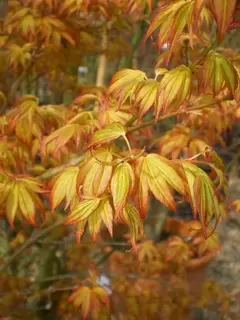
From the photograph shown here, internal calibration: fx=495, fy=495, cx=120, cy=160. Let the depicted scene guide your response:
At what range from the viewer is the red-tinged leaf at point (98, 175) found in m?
1.01

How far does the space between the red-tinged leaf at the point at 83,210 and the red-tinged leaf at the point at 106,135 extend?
0.42 ft

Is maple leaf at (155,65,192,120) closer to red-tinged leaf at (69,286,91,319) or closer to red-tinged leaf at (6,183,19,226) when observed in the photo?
red-tinged leaf at (6,183,19,226)

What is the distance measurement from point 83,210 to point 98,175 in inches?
4.5

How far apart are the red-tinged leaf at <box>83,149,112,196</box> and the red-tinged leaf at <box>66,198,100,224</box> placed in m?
0.03

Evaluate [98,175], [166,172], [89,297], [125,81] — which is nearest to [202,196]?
[166,172]

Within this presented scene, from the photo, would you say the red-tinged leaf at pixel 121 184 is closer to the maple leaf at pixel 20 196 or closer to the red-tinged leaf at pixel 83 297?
the maple leaf at pixel 20 196

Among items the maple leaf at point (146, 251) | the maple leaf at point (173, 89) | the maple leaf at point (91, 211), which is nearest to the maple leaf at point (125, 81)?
the maple leaf at point (173, 89)

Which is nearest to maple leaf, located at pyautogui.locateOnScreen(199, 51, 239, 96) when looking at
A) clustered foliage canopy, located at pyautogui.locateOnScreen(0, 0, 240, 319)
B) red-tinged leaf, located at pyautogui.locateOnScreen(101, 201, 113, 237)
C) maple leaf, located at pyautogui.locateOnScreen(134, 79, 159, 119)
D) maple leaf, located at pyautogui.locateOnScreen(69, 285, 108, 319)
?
A: clustered foliage canopy, located at pyautogui.locateOnScreen(0, 0, 240, 319)

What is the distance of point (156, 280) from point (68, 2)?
1.38 meters

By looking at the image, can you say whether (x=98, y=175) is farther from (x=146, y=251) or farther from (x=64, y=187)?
(x=146, y=251)

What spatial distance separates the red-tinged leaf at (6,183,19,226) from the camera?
1.25 metres

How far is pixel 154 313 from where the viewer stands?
238 centimetres

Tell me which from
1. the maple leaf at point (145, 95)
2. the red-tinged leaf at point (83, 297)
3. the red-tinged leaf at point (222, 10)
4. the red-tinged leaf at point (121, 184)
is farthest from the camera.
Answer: the red-tinged leaf at point (83, 297)

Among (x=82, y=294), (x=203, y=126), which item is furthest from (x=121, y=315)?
(x=203, y=126)
